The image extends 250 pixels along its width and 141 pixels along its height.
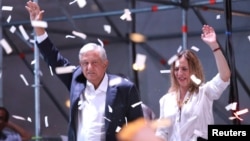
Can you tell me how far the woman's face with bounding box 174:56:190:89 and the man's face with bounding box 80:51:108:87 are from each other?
190mm

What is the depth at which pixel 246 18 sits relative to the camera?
127 inches

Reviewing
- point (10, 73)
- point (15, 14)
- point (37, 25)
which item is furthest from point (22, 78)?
point (37, 25)

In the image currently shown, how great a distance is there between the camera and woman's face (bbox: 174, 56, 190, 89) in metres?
1.52

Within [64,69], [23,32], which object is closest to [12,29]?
[23,32]

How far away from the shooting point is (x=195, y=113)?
4.94 ft

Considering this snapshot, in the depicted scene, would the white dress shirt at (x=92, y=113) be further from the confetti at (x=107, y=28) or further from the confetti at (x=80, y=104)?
the confetti at (x=107, y=28)

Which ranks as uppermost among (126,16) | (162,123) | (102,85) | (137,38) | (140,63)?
(126,16)

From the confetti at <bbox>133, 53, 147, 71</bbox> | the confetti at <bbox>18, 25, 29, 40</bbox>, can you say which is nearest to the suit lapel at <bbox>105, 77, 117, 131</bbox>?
the confetti at <bbox>18, 25, 29, 40</bbox>

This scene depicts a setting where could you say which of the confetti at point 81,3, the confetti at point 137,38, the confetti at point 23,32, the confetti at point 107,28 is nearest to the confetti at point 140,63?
the confetti at point 137,38

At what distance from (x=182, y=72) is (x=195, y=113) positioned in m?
0.11

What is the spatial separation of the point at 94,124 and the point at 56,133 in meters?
1.91

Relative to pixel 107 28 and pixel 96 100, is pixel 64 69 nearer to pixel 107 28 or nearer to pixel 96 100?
pixel 96 100

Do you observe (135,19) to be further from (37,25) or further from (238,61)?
(37,25)

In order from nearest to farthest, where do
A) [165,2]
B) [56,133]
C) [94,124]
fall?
[94,124] < [165,2] < [56,133]
